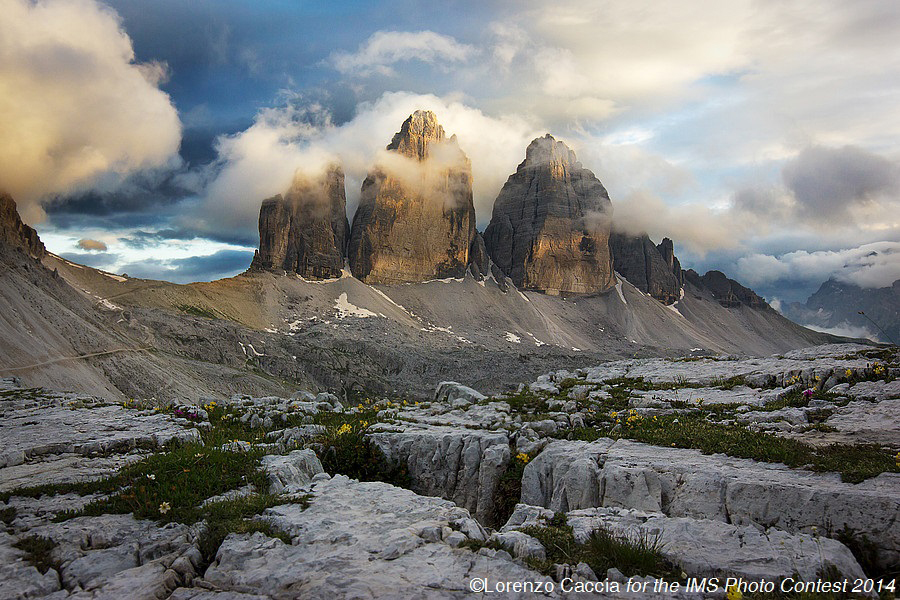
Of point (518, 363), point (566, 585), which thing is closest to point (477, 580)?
point (566, 585)

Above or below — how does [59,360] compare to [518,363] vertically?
above

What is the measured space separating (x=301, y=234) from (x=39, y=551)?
617 feet

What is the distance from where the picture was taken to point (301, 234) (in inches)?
7288

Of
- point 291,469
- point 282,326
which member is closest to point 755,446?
point 291,469

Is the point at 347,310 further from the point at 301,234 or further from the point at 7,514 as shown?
the point at 7,514

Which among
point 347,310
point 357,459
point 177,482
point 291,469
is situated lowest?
point 357,459

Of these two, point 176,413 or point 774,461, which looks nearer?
point 774,461

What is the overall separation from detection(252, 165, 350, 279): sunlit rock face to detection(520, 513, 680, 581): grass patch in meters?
184

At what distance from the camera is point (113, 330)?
80.8 meters

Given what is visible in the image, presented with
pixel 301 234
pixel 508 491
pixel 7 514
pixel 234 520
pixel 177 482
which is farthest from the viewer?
pixel 301 234

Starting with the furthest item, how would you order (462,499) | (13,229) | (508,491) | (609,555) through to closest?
(13,229)
(462,499)
(508,491)
(609,555)

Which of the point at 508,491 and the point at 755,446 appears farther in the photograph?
the point at 508,491

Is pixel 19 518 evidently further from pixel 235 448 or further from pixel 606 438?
pixel 606 438

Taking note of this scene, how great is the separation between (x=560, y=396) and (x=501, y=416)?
5004mm
